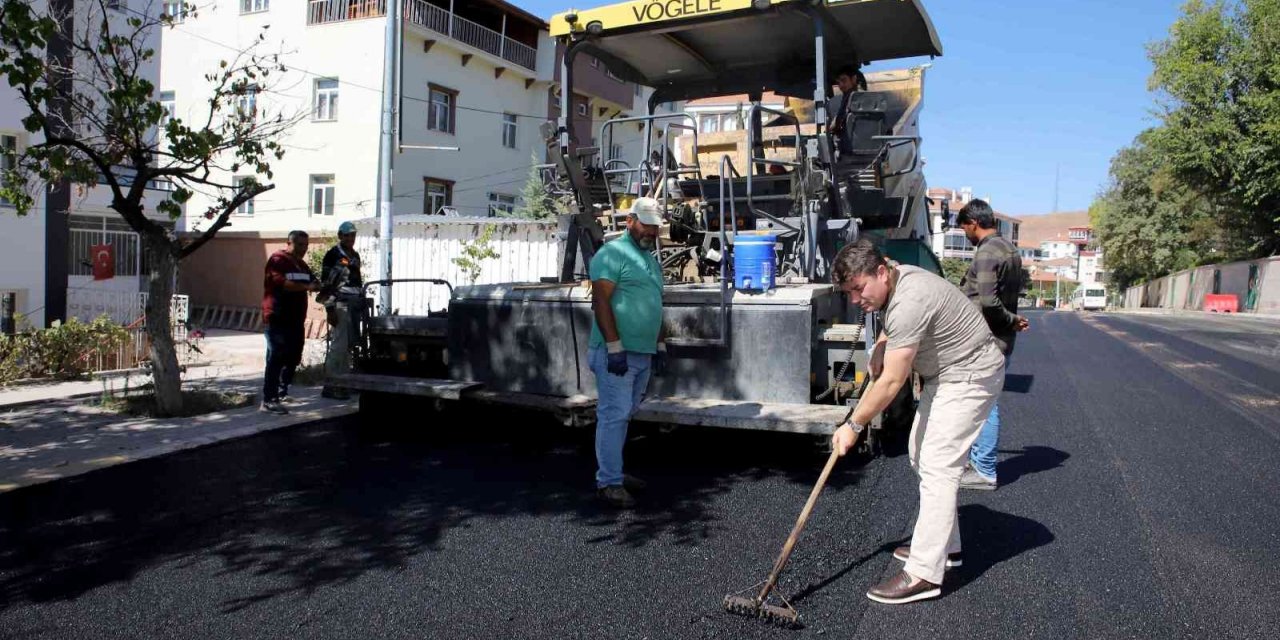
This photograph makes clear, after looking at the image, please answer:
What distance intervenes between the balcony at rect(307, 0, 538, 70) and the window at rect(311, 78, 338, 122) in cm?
165

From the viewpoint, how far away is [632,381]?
16.6 ft

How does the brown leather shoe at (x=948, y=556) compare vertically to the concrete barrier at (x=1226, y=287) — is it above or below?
below

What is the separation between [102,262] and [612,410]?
53.2ft

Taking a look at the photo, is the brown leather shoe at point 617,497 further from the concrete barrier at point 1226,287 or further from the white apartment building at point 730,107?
the concrete barrier at point 1226,287

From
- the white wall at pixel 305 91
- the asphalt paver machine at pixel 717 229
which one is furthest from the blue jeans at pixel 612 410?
the white wall at pixel 305 91

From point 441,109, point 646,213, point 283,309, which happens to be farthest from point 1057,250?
point 646,213

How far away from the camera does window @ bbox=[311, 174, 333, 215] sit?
25.1m

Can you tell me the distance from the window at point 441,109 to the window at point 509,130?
2262 mm

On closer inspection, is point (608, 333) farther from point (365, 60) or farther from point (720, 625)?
point (365, 60)

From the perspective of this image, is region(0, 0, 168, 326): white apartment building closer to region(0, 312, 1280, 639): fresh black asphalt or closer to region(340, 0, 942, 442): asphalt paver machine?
region(340, 0, 942, 442): asphalt paver machine

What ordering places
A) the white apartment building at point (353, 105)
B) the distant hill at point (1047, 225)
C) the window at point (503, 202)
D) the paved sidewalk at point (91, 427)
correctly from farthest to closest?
the distant hill at point (1047, 225) < the window at point (503, 202) < the white apartment building at point (353, 105) < the paved sidewalk at point (91, 427)

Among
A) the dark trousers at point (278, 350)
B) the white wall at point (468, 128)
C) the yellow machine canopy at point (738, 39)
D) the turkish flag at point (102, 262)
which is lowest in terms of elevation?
the dark trousers at point (278, 350)

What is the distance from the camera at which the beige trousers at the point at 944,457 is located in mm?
3674

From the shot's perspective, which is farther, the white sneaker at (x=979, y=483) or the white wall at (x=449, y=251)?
the white wall at (x=449, y=251)
